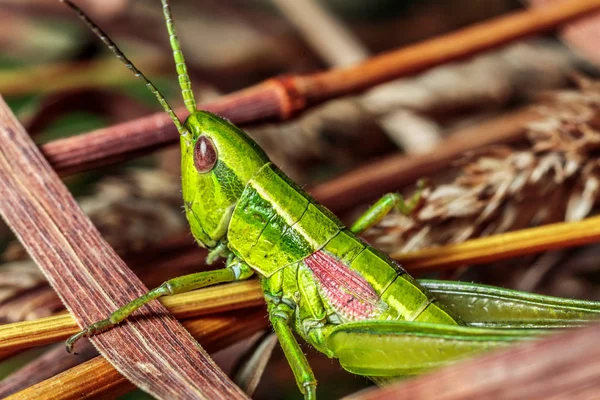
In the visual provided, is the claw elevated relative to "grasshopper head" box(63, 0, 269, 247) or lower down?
lower down

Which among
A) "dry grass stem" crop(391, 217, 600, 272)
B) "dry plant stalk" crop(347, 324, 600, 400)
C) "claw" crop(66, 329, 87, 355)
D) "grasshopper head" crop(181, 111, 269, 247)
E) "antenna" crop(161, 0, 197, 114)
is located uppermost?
"antenna" crop(161, 0, 197, 114)

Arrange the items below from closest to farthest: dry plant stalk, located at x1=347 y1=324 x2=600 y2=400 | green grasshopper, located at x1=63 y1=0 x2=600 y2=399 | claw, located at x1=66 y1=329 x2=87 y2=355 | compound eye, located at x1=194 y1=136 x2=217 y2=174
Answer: dry plant stalk, located at x1=347 y1=324 x2=600 y2=400, claw, located at x1=66 y1=329 x2=87 y2=355, green grasshopper, located at x1=63 y1=0 x2=600 y2=399, compound eye, located at x1=194 y1=136 x2=217 y2=174

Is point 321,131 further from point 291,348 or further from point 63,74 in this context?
point 291,348

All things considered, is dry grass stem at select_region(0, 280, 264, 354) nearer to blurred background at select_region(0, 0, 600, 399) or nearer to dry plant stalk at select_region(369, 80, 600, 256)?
blurred background at select_region(0, 0, 600, 399)

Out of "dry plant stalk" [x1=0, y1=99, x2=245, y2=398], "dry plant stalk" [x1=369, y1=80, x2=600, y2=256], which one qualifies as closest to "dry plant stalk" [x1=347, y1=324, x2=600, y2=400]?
"dry plant stalk" [x1=0, y1=99, x2=245, y2=398]

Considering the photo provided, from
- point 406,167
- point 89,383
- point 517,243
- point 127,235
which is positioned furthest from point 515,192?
point 89,383

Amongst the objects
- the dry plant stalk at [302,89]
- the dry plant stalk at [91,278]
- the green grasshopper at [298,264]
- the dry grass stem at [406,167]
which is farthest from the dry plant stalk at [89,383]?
the dry grass stem at [406,167]
